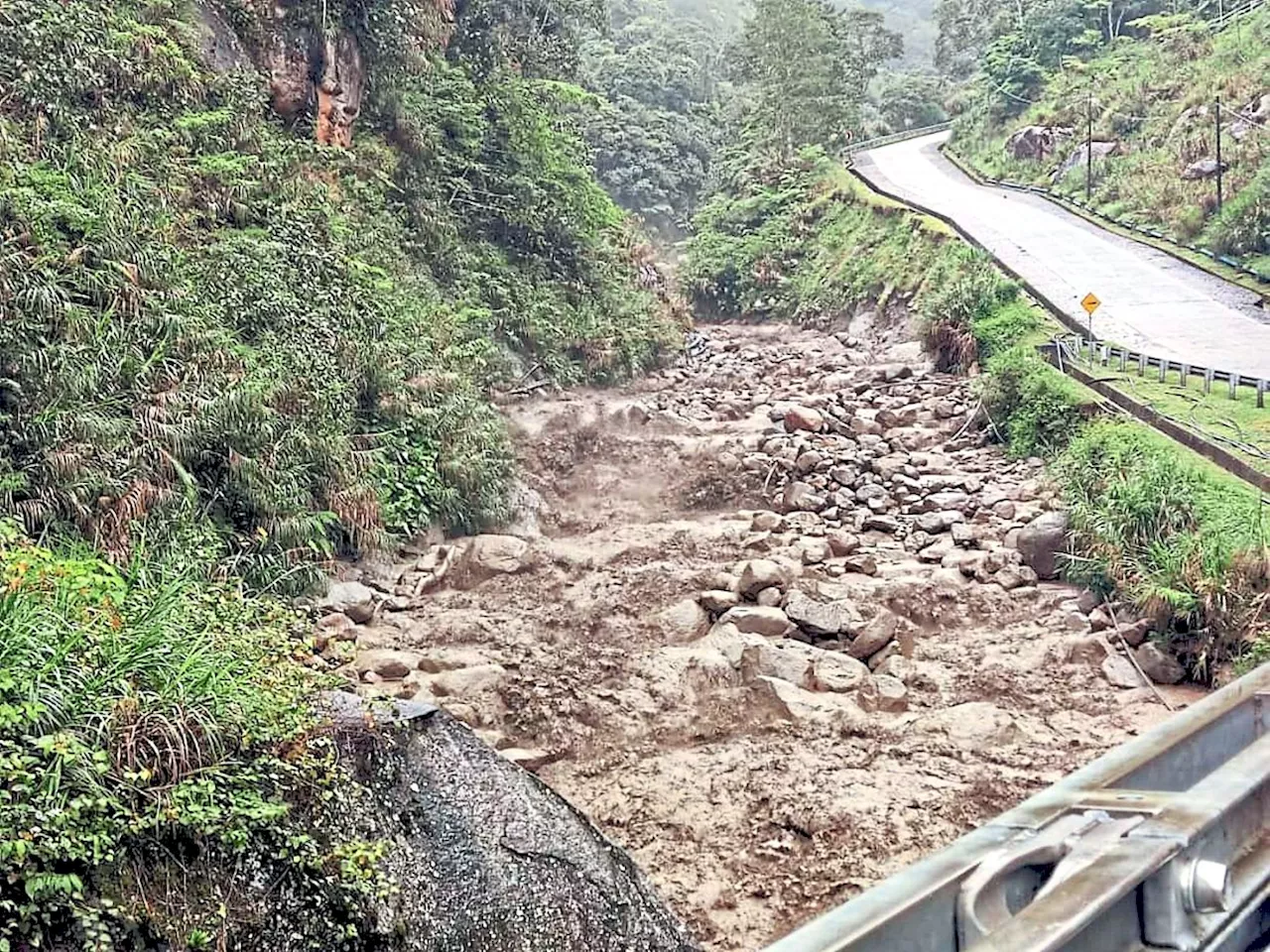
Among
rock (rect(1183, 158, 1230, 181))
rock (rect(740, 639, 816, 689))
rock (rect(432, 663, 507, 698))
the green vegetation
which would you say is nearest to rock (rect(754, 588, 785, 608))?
rock (rect(740, 639, 816, 689))

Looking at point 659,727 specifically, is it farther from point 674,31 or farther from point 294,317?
point 674,31

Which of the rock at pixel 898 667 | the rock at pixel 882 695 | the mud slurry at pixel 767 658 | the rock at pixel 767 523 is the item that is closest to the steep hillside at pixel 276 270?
the mud slurry at pixel 767 658

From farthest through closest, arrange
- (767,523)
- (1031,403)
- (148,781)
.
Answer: (1031,403) → (767,523) → (148,781)

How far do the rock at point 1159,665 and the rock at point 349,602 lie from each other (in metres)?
7.28

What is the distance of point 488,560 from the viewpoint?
12805 mm

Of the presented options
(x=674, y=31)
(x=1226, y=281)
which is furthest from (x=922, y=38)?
(x=1226, y=281)

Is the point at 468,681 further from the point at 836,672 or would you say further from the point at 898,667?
the point at 898,667

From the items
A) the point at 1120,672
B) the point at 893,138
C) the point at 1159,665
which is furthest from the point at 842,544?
the point at 893,138

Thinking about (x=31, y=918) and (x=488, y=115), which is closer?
(x=31, y=918)

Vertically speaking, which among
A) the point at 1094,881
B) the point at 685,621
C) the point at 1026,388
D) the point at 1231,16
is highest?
the point at 1231,16

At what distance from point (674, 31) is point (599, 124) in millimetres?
25372

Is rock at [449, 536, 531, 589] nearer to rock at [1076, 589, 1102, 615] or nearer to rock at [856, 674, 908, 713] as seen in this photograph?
rock at [856, 674, 908, 713]

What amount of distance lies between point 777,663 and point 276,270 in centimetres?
795

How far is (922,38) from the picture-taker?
105250mm
